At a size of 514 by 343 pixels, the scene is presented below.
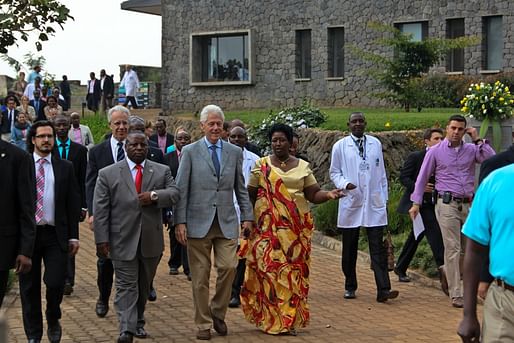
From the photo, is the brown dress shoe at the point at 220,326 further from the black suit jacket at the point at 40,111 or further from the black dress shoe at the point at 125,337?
the black suit jacket at the point at 40,111

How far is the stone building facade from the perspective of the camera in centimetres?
3141

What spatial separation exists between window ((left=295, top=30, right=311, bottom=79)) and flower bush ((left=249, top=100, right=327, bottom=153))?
45.6ft

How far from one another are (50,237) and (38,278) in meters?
0.36

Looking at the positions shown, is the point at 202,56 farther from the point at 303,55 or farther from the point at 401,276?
the point at 401,276

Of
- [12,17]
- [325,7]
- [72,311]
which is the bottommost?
[72,311]

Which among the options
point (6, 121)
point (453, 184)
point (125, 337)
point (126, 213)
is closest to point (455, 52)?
Result: point (6, 121)

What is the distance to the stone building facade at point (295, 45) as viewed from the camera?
1236 inches

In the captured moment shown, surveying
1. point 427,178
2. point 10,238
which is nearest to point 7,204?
point 10,238

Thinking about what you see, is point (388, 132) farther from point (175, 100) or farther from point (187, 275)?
point (175, 100)

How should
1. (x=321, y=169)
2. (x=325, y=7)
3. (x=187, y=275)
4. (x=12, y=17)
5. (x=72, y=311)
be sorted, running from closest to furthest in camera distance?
(x=12, y=17) < (x=72, y=311) < (x=187, y=275) < (x=321, y=169) < (x=325, y=7)

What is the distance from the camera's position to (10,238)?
8250 mm

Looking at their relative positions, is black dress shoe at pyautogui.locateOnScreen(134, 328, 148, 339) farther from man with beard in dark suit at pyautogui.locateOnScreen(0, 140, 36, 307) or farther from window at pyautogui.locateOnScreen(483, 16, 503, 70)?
window at pyautogui.locateOnScreen(483, 16, 503, 70)

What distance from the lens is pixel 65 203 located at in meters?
9.32

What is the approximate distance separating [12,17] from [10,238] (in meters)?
2.34
